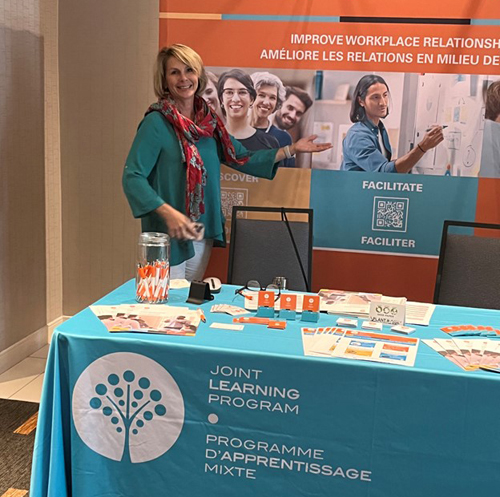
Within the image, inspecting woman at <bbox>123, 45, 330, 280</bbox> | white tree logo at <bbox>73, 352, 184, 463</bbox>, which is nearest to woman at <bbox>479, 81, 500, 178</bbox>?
woman at <bbox>123, 45, 330, 280</bbox>

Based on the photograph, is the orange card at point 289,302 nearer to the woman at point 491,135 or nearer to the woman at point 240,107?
the woman at point 240,107

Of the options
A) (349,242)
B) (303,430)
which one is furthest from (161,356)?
(349,242)

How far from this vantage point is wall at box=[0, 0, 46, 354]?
11.2 feet

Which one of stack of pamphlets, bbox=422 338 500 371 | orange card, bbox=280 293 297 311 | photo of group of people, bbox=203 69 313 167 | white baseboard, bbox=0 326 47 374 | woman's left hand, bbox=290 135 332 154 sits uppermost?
photo of group of people, bbox=203 69 313 167

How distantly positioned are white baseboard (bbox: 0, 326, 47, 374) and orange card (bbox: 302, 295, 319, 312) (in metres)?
2.11

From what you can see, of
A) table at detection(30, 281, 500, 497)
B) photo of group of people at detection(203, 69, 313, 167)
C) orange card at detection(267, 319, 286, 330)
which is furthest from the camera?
photo of group of people at detection(203, 69, 313, 167)

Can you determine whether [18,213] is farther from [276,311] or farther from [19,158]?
[276,311]

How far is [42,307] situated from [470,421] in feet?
9.70

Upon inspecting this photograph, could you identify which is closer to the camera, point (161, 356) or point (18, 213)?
point (161, 356)

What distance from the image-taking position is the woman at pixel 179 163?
291cm

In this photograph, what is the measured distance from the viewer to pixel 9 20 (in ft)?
11.1

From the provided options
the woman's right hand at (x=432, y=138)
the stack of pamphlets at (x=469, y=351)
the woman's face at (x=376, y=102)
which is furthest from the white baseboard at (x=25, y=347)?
the stack of pamphlets at (x=469, y=351)

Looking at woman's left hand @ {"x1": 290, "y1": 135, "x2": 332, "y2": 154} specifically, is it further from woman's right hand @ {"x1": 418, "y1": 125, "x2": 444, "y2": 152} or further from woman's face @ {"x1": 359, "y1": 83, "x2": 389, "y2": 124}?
woman's right hand @ {"x1": 418, "y1": 125, "x2": 444, "y2": 152}

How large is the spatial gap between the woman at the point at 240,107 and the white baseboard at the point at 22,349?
5.60 ft
